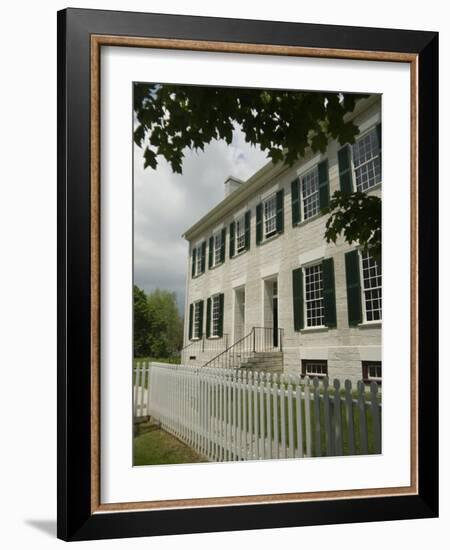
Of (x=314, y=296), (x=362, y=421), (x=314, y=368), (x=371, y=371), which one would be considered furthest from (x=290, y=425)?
(x=314, y=296)

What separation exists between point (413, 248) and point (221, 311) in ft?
5.92

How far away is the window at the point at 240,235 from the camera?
479 cm

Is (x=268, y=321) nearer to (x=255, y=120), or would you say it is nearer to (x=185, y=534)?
(x=255, y=120)

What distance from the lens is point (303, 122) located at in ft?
11.4

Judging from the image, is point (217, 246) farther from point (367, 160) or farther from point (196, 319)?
point (367, 160)

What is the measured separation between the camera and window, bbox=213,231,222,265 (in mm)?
4285

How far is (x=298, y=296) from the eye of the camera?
466cm

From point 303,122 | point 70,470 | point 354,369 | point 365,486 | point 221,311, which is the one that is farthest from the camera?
point 221,311

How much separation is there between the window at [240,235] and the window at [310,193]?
20.8 inches

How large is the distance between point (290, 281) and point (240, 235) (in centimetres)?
56

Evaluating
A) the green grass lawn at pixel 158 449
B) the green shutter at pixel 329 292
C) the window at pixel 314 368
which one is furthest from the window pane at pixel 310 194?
the green grass lawn at pixel 158 449

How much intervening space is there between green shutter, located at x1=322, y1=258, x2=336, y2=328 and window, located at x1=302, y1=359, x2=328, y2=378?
0.29m

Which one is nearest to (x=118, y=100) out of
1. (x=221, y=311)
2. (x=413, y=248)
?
(x=413, y=248)

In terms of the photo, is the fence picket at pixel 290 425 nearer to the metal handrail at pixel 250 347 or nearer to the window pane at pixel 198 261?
the metal handrail at pixel 250 347
